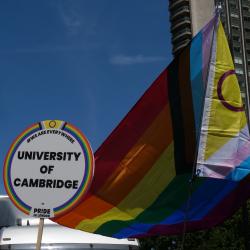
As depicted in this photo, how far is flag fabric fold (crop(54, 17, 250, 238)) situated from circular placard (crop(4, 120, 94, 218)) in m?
2.28

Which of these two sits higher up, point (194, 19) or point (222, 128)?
point (194, 19)

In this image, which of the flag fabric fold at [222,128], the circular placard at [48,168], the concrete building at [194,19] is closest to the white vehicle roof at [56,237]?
the flag fabric fold at [222,128]

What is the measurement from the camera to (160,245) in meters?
39.0

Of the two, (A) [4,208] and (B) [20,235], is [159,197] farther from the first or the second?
(A) [4,208]

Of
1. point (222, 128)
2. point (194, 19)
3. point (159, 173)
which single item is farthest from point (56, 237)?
point (194, 19)

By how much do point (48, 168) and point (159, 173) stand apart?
2.53 meters

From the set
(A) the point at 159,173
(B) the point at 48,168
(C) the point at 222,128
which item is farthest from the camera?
(A) the point at 159,173

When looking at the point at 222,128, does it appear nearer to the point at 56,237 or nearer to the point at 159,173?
the point at 159,173

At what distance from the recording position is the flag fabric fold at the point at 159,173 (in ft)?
22.5

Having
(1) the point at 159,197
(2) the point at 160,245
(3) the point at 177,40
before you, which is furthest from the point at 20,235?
(3) the point at 177,40

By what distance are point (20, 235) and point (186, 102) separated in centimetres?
249

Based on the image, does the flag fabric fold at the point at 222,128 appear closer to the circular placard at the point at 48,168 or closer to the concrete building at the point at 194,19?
the circular placard at the point at 48,168

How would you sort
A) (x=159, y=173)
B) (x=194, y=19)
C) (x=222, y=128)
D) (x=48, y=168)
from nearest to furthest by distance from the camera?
(x=48, y=168), (x=222, y=128), (x=159, y=173), (x=194, y=19)

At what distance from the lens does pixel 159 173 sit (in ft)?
22.8
